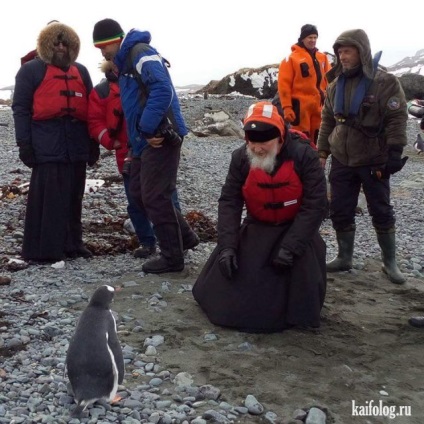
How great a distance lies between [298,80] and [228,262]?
4612mm

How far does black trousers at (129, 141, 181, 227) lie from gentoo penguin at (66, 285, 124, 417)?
2103 millimetres

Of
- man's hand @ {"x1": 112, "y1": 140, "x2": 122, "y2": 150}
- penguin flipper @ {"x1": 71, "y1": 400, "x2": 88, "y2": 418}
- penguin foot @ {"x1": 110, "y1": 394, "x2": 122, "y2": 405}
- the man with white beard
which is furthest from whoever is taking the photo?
man's hand @ {"x1": 112, "y1": 140, "x2": 122, "y2": 150}

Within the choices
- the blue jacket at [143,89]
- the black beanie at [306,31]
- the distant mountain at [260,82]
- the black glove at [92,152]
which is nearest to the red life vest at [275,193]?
the blue jacket at [143,89]

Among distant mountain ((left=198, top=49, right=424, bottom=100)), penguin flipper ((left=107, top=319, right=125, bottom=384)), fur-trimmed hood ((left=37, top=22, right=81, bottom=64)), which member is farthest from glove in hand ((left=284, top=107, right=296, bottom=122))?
distant mountain ((left=198, top=49, right=424, bottom=100))

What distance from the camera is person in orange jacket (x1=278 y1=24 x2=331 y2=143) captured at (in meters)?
8.43

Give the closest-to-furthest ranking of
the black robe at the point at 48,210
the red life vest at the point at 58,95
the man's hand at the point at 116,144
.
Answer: the red life vest at the point at 58,95 < the black robe at the point at 48,210 < the man's hand at the point at 116,144

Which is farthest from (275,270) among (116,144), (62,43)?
(62,43)

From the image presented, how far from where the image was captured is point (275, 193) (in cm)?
453

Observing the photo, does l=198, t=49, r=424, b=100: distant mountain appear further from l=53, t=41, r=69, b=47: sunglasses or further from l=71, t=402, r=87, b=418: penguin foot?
l=71, t=402, r=87, b=418: penguin foot

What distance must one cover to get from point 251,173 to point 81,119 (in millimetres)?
2061

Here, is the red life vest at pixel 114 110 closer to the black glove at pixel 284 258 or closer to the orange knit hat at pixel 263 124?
the orange knit hat at pixel 263 124

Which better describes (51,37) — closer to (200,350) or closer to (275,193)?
(275,193)

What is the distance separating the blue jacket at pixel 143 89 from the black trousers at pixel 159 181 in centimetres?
16

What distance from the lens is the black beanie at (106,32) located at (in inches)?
211
